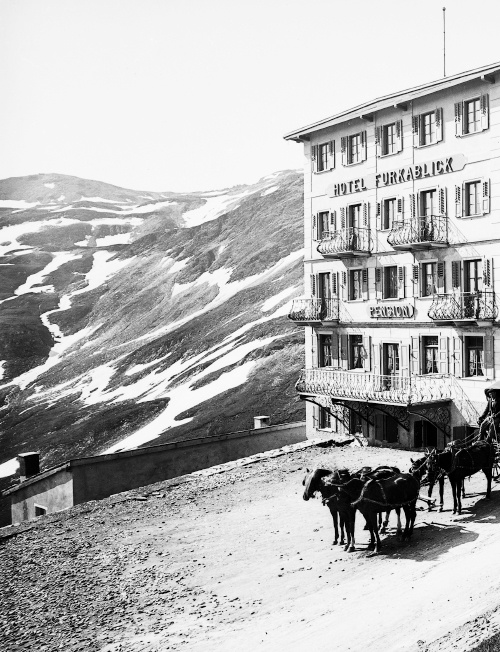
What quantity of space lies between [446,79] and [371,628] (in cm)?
2501

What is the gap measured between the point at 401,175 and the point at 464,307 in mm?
7431

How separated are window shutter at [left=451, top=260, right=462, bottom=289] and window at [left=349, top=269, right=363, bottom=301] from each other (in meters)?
5.48

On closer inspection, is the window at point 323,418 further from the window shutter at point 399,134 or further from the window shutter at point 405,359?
the window shutter at point 399,134

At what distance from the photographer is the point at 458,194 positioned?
32.3 m

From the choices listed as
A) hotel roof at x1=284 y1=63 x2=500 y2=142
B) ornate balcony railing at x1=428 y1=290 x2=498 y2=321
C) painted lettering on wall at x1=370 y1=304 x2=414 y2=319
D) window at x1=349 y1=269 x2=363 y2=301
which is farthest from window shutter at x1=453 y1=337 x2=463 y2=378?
hotel roof at x1=284 y1=63 x2=500 y2=142

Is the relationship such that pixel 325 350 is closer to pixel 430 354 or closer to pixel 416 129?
pixel 430 354

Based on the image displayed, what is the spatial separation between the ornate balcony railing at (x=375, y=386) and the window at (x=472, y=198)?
24.2 feet

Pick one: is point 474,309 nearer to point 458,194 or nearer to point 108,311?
point 458,194

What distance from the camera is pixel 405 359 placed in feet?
114

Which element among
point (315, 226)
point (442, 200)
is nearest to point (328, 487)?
point (442, 200)

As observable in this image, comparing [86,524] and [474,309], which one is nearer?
[86,524]

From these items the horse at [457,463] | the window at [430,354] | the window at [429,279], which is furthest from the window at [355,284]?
the horse at [457,463]

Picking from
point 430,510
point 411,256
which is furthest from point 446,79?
point 430,510

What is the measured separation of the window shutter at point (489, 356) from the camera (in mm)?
31172
